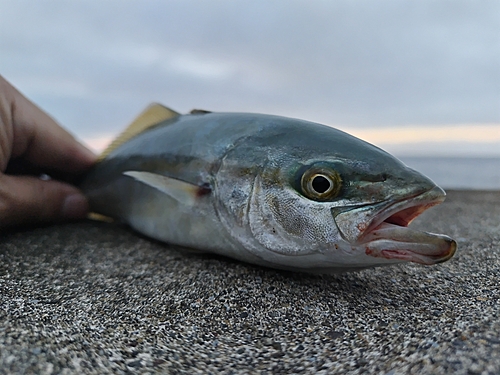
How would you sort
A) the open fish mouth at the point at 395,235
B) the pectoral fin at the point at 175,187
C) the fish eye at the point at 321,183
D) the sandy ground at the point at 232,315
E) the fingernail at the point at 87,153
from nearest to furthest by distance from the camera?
the sandy ground at the point at 232,315 → the open fish mouth at the point at 395,235 → the fish eye at the point at 321,183 → the pectoral fin at the point at 175,187 → the fingernail at the point at 87,153

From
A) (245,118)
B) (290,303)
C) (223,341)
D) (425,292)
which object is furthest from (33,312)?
(425,292)

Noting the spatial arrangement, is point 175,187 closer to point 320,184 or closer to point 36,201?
point 320,184

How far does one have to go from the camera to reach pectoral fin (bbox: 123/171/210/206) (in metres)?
2.04

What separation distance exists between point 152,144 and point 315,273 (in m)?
1.26

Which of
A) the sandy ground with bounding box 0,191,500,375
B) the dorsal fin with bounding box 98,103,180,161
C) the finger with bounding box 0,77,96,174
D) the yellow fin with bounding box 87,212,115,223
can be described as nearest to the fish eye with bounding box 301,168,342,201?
the sandy ground with bounding box 0,191,500,375

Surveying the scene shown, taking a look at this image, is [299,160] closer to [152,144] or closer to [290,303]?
[290,303]

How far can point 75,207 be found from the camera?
280 cm

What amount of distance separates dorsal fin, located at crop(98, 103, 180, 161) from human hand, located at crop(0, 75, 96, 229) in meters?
0.23

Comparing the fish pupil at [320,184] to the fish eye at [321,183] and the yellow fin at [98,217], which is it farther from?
the yellow fin at [98,217]

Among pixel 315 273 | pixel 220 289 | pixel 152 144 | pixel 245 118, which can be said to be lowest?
pixel 220 289

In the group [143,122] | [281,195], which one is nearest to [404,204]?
[281,195]

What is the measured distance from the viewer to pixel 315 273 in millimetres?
1817

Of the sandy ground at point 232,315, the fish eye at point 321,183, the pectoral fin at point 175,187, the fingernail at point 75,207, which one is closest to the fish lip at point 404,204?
the fish eye at point 321,183

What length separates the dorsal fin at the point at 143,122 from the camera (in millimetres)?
2777
